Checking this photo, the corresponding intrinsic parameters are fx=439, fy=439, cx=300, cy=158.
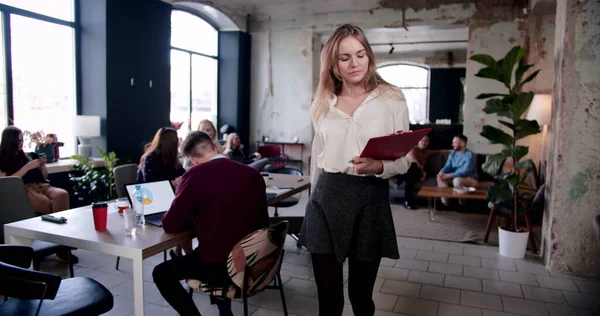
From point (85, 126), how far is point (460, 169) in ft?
17.1

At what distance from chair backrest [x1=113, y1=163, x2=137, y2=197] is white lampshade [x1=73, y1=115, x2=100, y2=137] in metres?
1.73

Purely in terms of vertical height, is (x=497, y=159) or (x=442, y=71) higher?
(x=442, y=71)

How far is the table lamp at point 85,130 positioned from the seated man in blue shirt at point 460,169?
16.1 ft

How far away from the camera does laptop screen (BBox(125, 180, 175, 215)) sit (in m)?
2.64

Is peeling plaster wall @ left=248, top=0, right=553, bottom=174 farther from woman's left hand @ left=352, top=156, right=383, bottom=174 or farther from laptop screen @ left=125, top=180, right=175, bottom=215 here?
woman's left hand @ left=352, top=156, right=383, bottom=174

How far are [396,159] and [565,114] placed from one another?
111 inches

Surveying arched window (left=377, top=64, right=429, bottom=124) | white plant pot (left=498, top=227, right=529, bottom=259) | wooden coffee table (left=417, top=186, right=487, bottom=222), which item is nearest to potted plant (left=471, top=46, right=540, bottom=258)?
white plant pot (left=498, top=227, right=529, bottom=259)

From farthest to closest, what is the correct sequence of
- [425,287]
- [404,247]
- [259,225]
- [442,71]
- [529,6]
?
[442,71] < [529,6] < [404,247] < [425,287] < [259,225]

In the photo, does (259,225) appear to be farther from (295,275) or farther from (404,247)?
(404,247)

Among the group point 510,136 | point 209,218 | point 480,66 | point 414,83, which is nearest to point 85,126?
point 209,218

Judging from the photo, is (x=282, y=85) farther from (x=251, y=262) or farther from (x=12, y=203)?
(x=251, y=262)

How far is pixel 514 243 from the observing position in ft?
14.1

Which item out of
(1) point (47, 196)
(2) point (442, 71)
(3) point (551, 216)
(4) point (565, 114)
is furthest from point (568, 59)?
(2) point (442, 71)

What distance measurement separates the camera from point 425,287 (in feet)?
11.6
